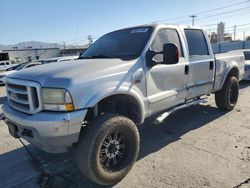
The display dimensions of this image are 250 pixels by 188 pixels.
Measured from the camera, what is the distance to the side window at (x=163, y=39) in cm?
422

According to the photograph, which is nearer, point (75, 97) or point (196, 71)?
point (75, 97)

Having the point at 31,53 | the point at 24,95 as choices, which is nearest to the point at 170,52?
the point at 24,95

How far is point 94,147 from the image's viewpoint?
3127mm

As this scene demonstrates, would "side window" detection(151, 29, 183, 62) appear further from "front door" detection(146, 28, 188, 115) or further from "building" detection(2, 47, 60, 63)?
"building" detection(2, 47, 60, 63)

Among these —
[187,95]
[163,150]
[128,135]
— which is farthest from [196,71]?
[128,135]

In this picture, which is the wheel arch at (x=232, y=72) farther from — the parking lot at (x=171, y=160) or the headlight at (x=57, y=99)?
the headlight at (x=57, y=99)

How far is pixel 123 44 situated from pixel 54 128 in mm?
2004

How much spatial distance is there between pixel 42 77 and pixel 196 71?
2.95 metres

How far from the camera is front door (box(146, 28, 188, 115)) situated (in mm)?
4047

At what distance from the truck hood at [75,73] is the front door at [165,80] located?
0.52 meters

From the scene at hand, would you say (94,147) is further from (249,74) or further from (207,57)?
(249,74)

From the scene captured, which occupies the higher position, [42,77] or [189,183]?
[42,77]

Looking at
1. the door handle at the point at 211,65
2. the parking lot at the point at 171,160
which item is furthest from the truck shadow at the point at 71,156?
the door handle at the point at 211,65

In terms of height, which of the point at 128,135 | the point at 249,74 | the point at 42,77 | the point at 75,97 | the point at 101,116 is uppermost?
the point at 42,77
